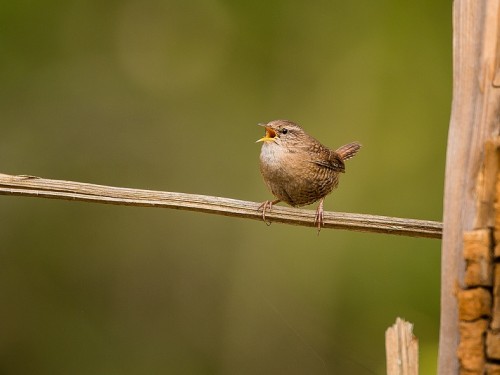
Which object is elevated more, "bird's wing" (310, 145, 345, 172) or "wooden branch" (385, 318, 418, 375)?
"bird's wing" (310, 145, 345, 172)

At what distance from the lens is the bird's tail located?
4489 millimetres

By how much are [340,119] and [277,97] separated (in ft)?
1.68

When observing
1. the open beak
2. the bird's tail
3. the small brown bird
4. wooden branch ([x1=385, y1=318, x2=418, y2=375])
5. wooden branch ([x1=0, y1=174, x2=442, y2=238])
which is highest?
the bird's tail

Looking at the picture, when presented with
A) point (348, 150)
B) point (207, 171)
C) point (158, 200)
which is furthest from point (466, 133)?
point (207, 171)

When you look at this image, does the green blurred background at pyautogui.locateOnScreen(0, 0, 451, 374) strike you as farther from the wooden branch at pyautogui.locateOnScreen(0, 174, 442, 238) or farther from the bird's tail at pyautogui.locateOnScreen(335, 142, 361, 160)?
the wooden branch at pyautogui.locateOnScreen(0, 174, 442, 238)

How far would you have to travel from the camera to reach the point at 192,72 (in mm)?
5746

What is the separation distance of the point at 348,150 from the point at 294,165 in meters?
0.76

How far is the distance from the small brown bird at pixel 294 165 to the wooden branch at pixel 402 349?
2.01m

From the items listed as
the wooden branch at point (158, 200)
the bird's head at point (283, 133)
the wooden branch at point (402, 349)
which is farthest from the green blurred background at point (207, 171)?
the wooden branch at point (402, 349)

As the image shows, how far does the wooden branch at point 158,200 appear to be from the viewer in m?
2.49

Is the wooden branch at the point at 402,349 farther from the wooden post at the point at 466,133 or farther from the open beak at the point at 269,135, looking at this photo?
the open beak at the point at 269,135

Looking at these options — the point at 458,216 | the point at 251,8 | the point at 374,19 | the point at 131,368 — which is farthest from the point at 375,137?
the point at 458,216

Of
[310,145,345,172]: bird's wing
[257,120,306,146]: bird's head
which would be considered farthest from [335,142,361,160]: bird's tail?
[257,120,306,146]: bird's head

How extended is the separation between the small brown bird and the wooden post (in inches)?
78.2
